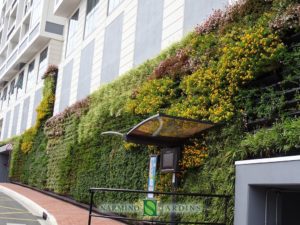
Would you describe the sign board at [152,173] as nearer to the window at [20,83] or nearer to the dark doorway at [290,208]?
the dark doorway at [290,208]

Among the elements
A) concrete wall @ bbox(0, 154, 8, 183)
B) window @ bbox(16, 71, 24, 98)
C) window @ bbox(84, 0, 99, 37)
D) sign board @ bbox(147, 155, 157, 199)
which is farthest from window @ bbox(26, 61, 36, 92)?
sign board @ bbox(147, 155, 157, 199)

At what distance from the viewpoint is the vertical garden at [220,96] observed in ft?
24.6

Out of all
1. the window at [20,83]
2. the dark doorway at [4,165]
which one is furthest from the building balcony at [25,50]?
the dark doorway at [4,165]

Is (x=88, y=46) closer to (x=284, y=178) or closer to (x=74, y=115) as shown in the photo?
(x=74, y=115)

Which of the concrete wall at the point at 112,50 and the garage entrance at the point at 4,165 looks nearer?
the concrete wall at the point at 112,50

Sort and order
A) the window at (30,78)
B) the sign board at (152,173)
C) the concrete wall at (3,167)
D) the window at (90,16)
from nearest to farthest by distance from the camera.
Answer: the sign board at (152,173)
the window at (90,16)
the window at (30,78)
the concrete wall at (3,167)

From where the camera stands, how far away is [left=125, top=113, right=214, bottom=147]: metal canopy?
8133 mm

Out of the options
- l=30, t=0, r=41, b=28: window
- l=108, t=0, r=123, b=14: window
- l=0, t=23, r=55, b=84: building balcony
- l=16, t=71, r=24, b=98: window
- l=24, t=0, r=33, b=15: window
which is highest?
l=24, t=0, r=33, b=15: window

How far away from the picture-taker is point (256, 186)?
6898mm

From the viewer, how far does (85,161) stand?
652 inches

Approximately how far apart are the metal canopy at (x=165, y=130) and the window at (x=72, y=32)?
15597mm

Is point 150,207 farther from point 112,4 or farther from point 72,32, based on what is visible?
point 72,32

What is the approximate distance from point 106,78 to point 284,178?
12905 millimetres

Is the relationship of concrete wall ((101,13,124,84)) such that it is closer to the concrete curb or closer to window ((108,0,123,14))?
window ((108,0,123,14))
